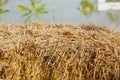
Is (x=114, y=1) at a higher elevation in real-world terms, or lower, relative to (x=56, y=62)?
higher

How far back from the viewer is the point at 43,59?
2041 mm

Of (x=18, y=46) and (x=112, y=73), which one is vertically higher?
(x=18, y=46)

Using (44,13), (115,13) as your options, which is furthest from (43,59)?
(115,13)

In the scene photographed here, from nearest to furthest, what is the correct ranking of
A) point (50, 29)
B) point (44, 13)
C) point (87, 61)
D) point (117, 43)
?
1. point (87, 61)
2. point (117, 43)
3. point (50, 29)
4. point (44, 13)

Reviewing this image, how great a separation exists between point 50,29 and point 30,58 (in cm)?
37

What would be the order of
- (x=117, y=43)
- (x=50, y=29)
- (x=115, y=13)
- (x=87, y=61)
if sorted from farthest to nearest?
(x=115, y=13) < (x=50, y=29) < (x=117, y=43) < (x=87, y=61)

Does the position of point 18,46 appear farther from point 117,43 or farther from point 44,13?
point 44,13

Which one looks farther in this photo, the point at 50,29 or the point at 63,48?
the point at 50,29

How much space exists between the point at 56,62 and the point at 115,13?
5.60 ft

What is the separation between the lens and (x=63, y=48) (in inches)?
80.3

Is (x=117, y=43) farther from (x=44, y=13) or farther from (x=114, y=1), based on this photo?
(x=114, y=1)

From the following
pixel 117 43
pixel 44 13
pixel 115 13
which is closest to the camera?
pixel 117 43

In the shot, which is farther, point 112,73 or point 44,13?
point 44,13

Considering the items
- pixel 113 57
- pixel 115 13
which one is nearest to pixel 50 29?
pixel 113 57
